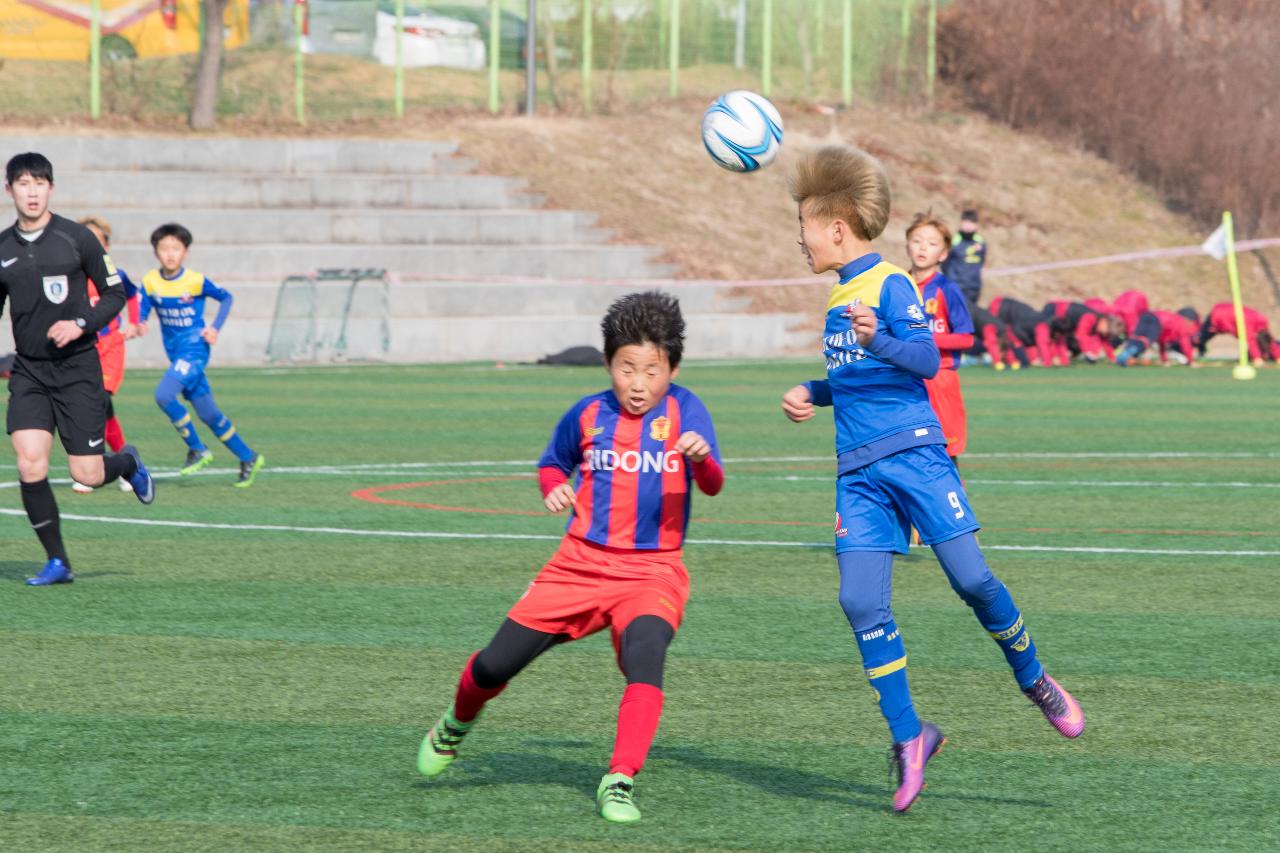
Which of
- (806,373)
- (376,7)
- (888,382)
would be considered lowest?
(806,373)

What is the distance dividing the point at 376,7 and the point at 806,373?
644 inches

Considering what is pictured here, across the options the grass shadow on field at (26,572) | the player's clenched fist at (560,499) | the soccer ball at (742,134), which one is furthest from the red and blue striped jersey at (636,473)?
the grass shadow on field at (26,572)

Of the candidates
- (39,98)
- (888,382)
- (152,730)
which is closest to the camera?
(888,382)

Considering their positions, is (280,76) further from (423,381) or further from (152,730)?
(152,730)

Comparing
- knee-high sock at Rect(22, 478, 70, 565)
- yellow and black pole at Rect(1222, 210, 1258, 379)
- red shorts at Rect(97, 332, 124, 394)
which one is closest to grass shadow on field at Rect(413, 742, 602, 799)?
knee-high sock at Rect(22, 478, 70, 565)

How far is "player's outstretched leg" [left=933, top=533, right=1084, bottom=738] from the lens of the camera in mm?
5918

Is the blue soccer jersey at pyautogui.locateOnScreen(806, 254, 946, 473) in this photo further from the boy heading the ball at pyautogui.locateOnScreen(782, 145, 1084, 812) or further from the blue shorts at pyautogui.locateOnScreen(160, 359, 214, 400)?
the blue shorts at pyautogui.locateOnScreen(160, 359, 214, 400)

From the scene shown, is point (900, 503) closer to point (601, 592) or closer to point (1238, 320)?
point (601, 592)

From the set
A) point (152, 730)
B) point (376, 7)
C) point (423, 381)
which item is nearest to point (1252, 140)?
point (376, 7)

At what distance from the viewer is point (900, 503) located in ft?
19.7

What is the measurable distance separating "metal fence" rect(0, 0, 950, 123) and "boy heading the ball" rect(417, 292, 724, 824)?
109 ft

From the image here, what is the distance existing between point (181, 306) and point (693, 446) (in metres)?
10.6

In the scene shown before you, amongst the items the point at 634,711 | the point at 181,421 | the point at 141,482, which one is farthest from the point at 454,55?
the point at 634,711

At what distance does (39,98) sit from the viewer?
3703cm
